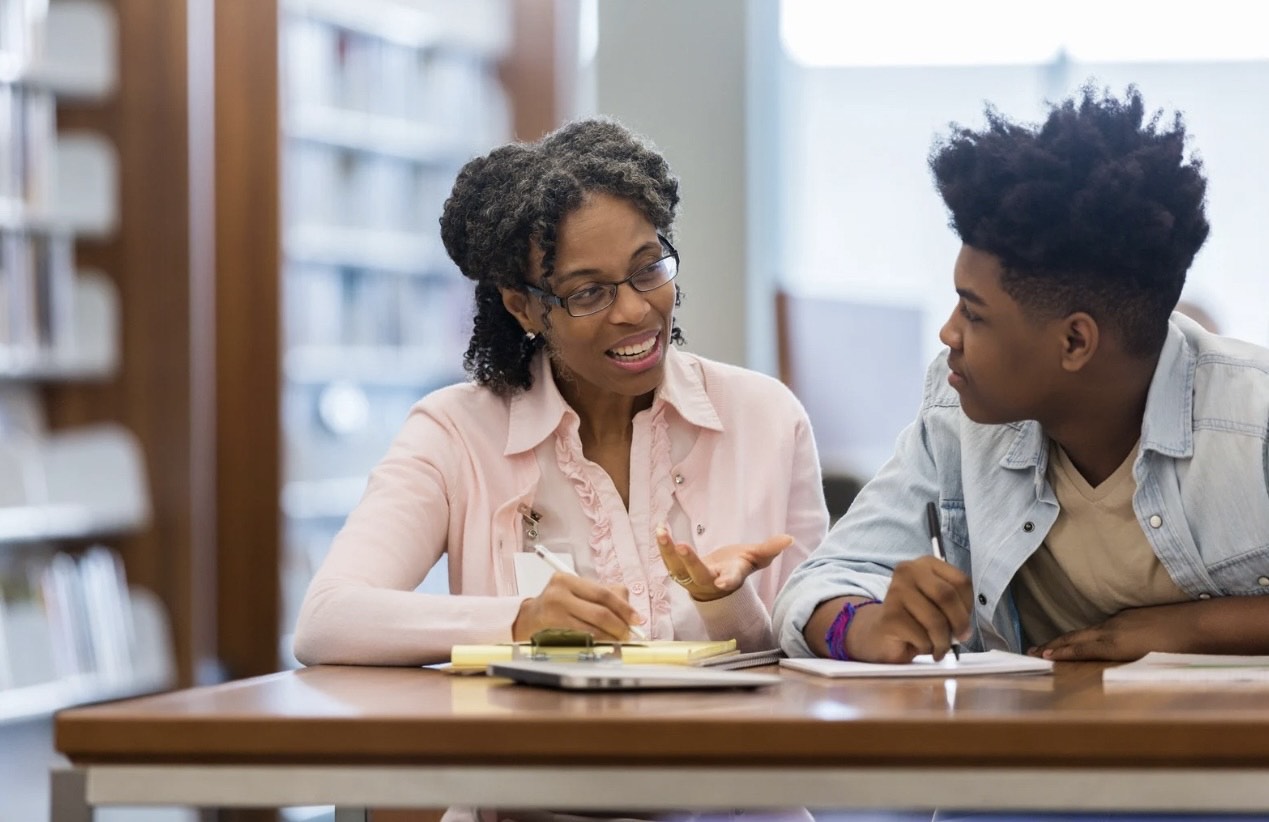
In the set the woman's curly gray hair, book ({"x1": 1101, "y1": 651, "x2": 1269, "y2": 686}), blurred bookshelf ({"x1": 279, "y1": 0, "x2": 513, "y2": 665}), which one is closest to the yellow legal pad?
book ({"x1": 1101, "y1": 651, "x2": 1269, "y2": 686})

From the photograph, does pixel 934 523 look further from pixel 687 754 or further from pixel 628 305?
pixel 687 754

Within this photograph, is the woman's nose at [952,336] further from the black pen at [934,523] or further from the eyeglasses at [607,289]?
the eyeglasses at [607,289]

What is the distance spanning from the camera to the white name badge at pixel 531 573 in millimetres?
1770

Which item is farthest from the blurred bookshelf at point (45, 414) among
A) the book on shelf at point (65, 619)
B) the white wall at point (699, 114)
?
the white wall at point (699, 114)

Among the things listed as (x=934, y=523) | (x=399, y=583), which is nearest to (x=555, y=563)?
(x=399, y=583)

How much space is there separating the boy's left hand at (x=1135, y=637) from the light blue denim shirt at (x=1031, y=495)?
0.06 m

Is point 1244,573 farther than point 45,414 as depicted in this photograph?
No

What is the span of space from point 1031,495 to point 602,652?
1.68 ft

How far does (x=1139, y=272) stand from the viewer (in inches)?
59.5

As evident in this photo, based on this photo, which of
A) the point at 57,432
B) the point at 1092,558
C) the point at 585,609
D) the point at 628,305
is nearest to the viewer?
the point at 585,609

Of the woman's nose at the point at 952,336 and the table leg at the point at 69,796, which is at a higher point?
the woman's nose at the point at 952,336

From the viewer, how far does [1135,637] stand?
4.81 feet

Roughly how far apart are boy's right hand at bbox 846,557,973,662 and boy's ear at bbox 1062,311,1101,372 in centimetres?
27

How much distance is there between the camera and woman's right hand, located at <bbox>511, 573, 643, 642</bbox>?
4.77 feet
